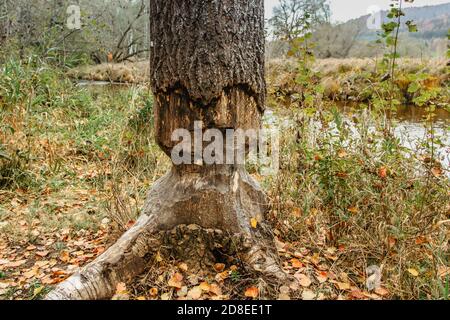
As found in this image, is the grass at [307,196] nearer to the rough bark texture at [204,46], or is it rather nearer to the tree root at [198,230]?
the tree root at [198,230]

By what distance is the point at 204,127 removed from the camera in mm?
2057

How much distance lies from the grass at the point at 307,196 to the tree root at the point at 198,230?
7.5 inches

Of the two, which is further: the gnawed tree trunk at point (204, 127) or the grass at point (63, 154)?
the grass at point (63, 154)

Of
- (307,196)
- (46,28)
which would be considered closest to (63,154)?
(307,196)

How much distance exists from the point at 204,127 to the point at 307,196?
112cm

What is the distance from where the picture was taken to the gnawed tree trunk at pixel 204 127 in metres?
1.95

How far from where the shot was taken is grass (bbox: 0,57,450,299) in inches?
87.6

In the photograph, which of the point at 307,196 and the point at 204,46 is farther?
A: the point at 307,196

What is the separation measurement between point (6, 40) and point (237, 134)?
20.3ft

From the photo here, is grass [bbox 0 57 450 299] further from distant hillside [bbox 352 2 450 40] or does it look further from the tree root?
distant hillside [bbox 352 2 450 40]

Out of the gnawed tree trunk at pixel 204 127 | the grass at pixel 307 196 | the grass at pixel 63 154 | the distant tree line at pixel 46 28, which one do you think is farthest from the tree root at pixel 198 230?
the distant tree line at pixel 46 28

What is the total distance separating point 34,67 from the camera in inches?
240

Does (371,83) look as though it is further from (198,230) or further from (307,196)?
(198,230)

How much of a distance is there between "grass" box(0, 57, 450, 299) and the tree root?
0.63 feet
